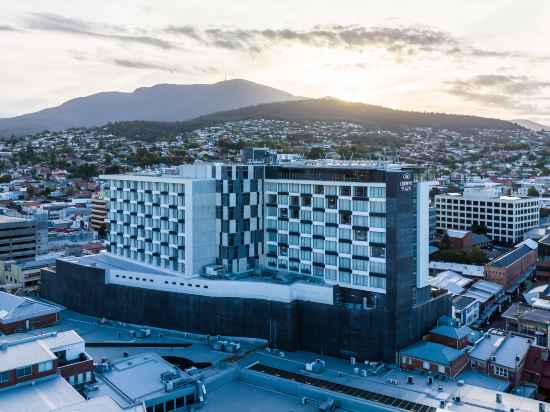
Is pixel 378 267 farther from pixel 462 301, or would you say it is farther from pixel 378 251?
pixel 462 301

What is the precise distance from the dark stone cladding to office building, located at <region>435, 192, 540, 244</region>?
6199 cm

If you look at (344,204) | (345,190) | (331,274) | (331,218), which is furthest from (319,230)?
(345,190)

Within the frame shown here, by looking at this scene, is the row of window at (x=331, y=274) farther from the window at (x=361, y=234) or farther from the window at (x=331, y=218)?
the window at (x=331, y=218)

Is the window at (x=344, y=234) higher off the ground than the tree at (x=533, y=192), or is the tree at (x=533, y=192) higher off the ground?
the window at (x=344, y=234)

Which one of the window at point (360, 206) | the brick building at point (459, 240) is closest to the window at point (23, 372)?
the window at point (360, 206)

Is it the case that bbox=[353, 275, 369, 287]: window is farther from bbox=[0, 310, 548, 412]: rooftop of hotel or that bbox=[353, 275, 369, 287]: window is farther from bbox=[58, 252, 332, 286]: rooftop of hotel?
bbox=[0, 310, 548, 412]: rooftop of hotel

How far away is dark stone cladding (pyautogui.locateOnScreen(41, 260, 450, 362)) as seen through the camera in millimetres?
50062

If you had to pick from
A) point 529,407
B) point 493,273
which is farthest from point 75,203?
point 529,407

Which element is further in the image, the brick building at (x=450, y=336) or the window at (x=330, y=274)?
the window at (x=330, y=274)

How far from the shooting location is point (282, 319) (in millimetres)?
53094

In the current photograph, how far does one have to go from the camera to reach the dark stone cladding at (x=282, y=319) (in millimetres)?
50062

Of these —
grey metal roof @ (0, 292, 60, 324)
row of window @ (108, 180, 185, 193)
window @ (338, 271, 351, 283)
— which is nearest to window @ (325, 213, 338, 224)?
window @ (338, 271, 351, 283)

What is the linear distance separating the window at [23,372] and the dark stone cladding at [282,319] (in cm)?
2149

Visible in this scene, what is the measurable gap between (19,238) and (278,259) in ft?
162
